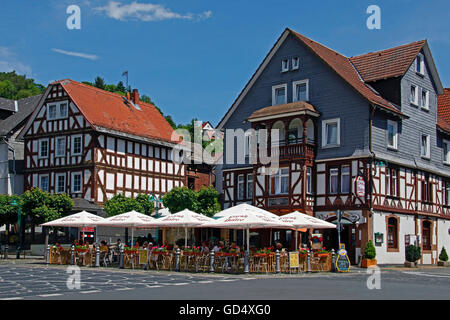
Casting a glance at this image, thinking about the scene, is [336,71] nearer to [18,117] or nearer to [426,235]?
[426,235]

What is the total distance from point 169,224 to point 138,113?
29.5 m

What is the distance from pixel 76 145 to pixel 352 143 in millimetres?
23883

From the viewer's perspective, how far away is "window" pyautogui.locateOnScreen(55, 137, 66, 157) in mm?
52094

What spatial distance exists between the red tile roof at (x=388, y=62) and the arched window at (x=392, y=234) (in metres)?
8.78

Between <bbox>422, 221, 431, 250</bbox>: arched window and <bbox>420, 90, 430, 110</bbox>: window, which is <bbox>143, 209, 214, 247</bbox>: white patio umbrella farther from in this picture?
<bbox>420, 90, 430, 110</bbox>: window

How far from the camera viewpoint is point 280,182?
3838 cm

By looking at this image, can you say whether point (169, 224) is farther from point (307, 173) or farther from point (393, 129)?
point (393, 129)

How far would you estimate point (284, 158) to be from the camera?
38.0m

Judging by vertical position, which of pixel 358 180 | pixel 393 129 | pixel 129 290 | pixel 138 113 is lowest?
pixel 129 290

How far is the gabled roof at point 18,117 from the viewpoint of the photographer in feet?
186

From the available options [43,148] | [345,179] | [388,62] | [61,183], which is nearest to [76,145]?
[61,183]

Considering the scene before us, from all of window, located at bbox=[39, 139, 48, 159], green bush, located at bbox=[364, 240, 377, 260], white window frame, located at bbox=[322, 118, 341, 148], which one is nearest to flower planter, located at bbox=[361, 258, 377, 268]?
green bush, located at bbox=[364, 240, 377, 260]

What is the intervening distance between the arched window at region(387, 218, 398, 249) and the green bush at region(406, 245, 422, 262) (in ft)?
2.56
